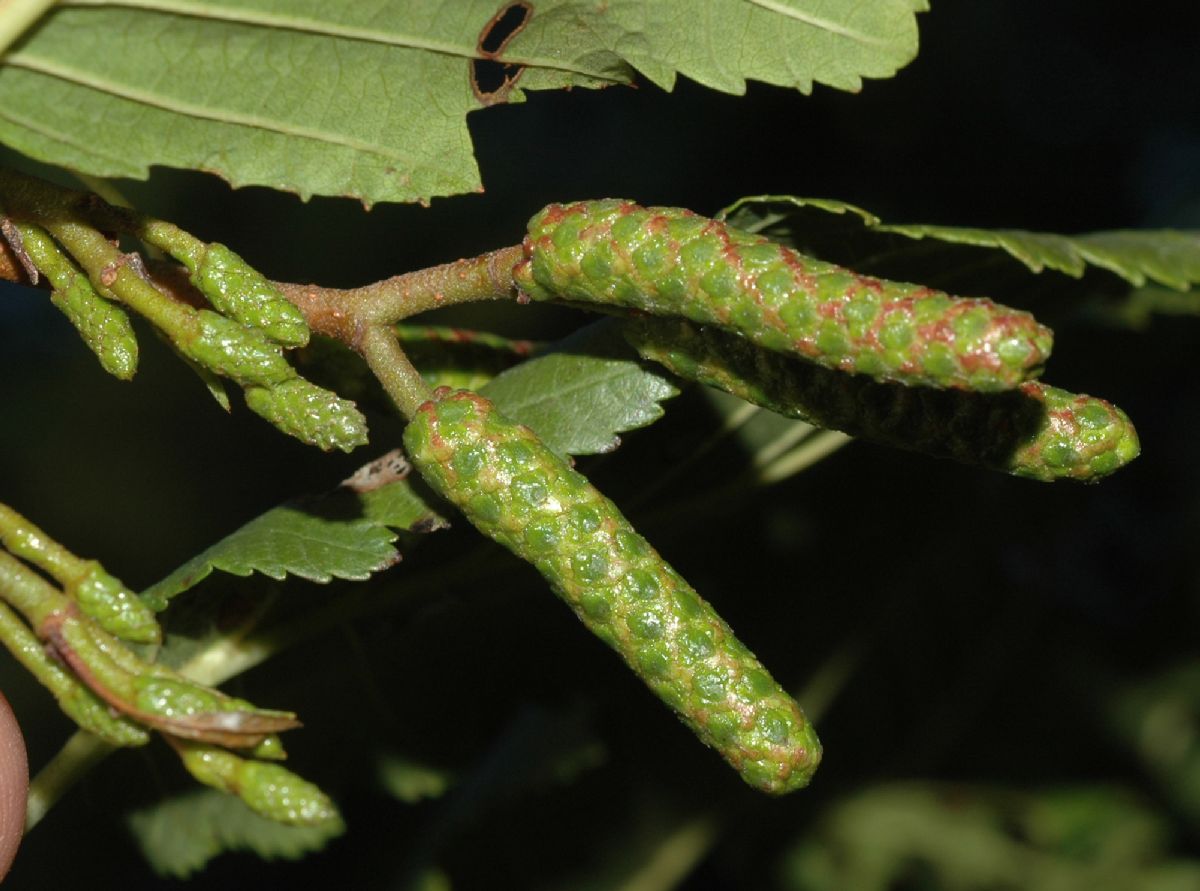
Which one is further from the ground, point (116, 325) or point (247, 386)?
point (116, 325)

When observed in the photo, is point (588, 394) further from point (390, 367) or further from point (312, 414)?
point (312, 414)

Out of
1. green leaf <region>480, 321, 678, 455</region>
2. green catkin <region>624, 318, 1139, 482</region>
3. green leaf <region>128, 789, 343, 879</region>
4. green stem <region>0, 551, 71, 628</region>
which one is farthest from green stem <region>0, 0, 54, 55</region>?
green leaf <region>128, 789, 343, 879</region>

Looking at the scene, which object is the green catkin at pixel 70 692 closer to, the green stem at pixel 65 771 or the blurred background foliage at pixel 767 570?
the green stem at pixel 65 771

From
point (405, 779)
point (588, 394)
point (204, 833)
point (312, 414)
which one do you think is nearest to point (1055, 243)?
point (588, 394)

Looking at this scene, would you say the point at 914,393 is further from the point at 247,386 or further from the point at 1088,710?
the point at 1088,710

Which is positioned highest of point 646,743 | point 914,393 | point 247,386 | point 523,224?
point 247,386

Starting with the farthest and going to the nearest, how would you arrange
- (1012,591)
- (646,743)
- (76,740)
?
1. (1012,591)
2. (646,743)
3. (76,740)

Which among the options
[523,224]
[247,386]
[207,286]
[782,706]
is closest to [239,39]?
[207,286]

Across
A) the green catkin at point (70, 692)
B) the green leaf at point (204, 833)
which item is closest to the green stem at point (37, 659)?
the green catkin at point (70, 692)
